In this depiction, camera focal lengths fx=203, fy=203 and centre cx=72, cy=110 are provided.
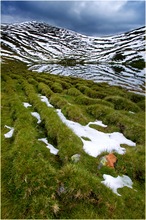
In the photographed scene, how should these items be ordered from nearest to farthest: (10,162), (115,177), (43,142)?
1. (115,177)
2. (10,162)
3. (43,142)

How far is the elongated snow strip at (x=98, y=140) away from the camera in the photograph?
14492 millimetres

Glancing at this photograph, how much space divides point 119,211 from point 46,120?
11502mm

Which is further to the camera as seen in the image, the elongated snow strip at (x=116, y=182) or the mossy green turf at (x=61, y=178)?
the elongated snow strip at (x=116, y=182)

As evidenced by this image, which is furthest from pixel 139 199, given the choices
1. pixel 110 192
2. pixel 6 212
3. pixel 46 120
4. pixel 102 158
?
pixel 46 120

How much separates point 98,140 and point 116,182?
535 cm

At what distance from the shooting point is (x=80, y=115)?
21.3 metres

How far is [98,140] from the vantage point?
1634 cm

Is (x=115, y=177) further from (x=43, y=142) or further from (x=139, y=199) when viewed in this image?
(x=43, y=142)

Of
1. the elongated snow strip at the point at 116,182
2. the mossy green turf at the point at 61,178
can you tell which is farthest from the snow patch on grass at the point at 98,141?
the elongated snow strip at the point at 116,182

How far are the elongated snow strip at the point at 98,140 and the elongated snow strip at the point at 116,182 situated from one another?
8.14ft

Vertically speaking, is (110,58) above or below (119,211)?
above

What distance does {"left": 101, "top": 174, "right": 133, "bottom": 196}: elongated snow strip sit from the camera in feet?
35.4

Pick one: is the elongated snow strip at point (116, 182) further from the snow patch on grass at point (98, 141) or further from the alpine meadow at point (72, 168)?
the snow patch on grass at point (98, 141)

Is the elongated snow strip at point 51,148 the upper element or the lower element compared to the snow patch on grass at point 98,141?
lower
